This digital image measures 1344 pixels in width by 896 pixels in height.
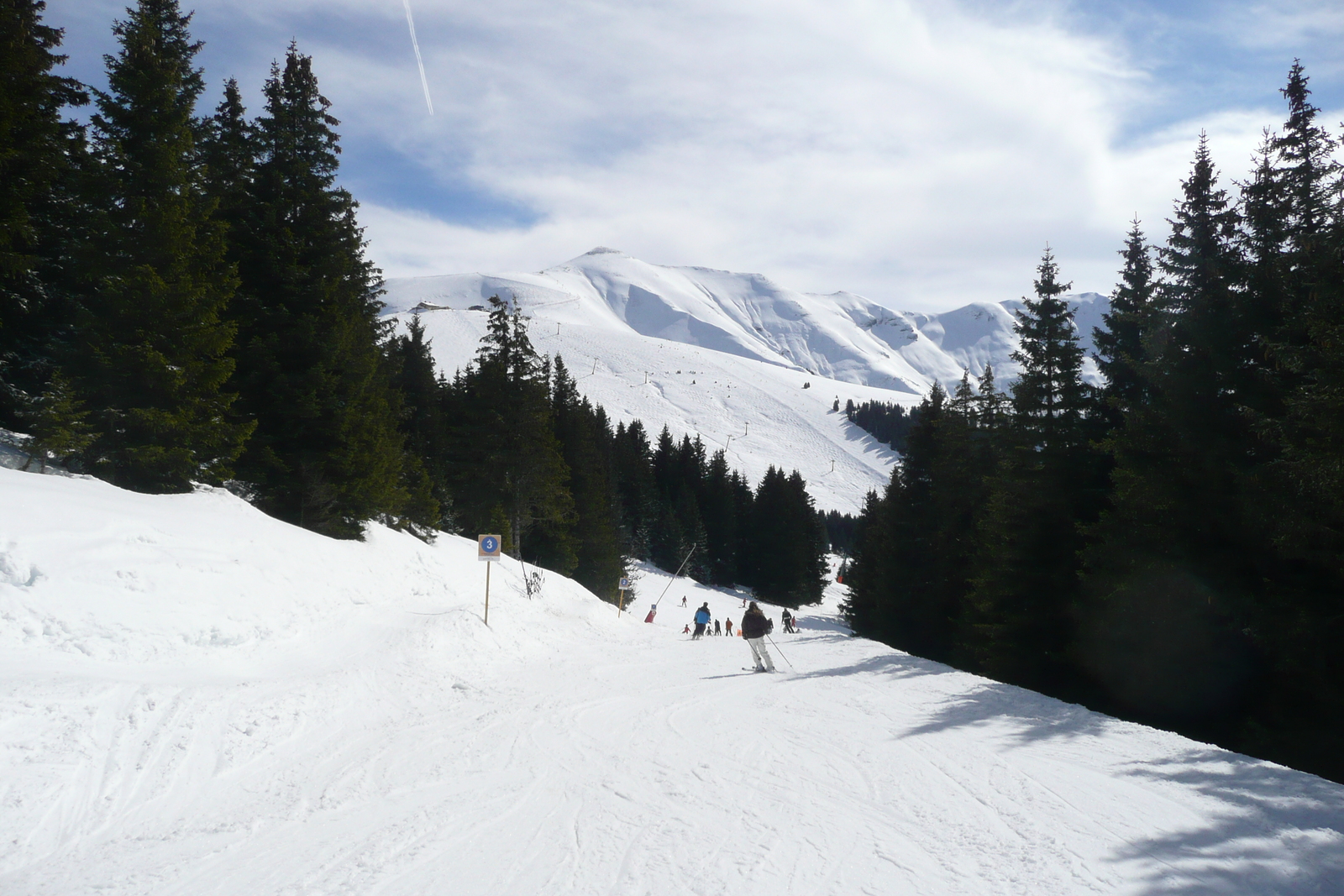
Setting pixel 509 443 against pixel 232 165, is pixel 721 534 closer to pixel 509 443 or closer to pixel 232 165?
pixel 509 443

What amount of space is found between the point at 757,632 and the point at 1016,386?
1058 centimetres

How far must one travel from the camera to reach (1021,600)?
1920 cm

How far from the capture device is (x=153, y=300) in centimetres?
1387

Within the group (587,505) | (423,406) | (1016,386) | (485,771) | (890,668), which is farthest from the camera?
(587,505)

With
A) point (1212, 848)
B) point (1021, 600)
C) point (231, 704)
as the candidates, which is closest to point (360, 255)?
point (231, 704)

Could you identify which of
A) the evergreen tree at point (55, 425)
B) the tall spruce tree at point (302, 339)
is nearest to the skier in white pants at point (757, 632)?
the tall spruce tree at point (302, 339)

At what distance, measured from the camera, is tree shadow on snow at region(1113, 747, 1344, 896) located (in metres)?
4.84

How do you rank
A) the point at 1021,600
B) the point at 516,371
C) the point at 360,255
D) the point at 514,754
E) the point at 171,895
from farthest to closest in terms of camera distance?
1. the point at 516,371
2. the point at 360,255
3. the point at 1021,600
4. the point at 514,754
5. the point at 171,895

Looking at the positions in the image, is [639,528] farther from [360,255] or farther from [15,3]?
[15,3]

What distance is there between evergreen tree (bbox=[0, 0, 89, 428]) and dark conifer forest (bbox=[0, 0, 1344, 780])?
0.22ft

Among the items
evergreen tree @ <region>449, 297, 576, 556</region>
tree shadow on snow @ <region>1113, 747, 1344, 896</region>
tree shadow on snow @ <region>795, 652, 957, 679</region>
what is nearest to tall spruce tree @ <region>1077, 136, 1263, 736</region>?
tree shadow on snow @ <region>795, 652, 957, 679</region>

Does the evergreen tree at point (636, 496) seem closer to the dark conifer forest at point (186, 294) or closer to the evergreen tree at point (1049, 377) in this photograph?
the dark conifer forest at point (186, 294)

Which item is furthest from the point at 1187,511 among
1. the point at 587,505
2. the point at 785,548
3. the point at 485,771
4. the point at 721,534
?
the point at 721,534

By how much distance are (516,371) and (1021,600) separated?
2511 centimetres
